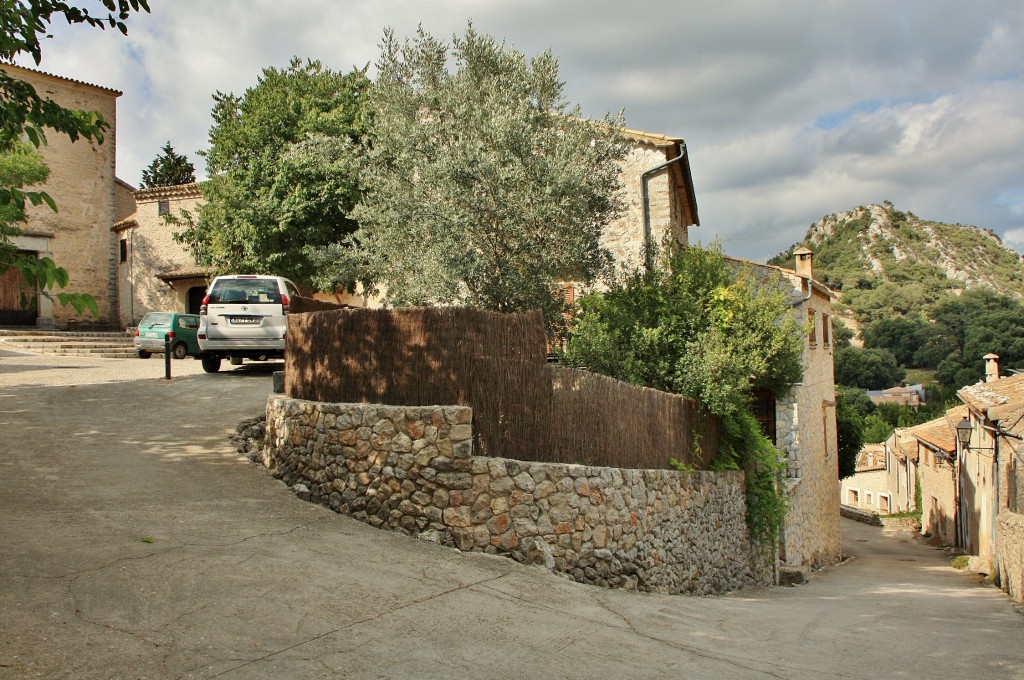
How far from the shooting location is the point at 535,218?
44.6ft

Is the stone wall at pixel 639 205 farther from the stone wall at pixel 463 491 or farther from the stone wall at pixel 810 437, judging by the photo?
the stone wall at pixel 463 491

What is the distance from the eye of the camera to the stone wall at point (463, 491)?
852cm

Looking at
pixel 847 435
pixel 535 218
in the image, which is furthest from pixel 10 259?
pixel 847 435

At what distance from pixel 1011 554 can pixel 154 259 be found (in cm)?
3105

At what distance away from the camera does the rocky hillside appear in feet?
332

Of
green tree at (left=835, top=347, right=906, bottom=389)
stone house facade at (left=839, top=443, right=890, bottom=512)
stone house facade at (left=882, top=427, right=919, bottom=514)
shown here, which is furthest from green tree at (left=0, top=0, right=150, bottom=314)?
green tree at (left=835, top=347, right=906, bottom=389)

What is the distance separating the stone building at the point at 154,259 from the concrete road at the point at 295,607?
21620mm

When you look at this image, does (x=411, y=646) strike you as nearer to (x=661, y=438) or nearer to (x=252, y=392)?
(x=661, y=438)

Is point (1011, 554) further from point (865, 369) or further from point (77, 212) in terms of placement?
point (865, 369)

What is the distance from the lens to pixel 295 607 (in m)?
6.20

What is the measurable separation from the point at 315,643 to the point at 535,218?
30.1 feet

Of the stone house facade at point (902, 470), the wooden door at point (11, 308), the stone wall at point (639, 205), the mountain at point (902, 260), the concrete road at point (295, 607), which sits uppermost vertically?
the mountain at point (902, 260)

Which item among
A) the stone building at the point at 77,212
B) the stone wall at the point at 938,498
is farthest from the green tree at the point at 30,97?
the stone wall at the point at 938,498

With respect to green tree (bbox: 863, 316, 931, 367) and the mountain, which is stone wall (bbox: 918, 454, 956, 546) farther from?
the mountain
